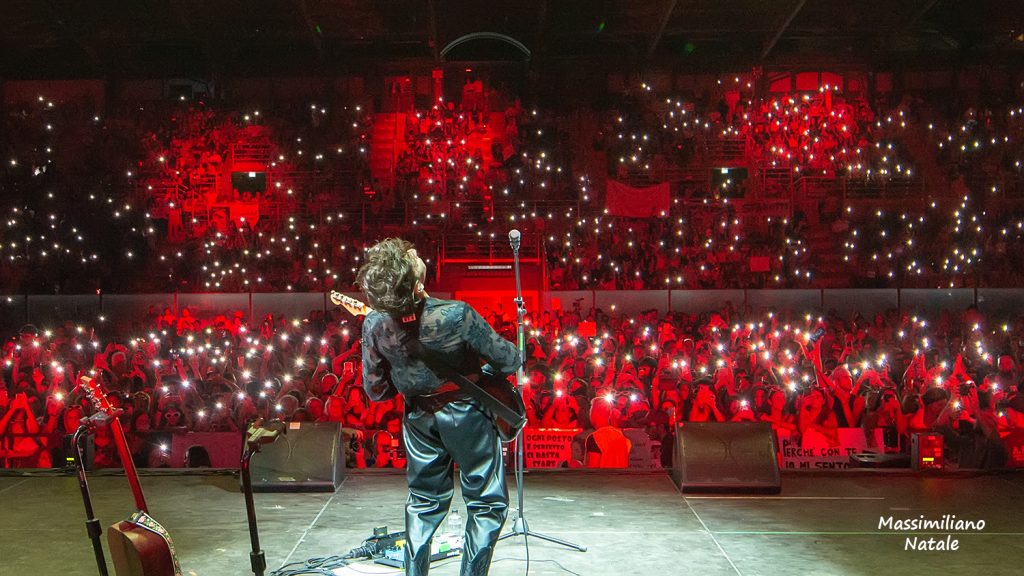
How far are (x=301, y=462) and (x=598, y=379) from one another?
379 centimetres

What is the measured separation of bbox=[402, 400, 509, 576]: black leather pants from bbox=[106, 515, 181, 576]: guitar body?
875mm

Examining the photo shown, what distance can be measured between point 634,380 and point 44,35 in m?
11.0

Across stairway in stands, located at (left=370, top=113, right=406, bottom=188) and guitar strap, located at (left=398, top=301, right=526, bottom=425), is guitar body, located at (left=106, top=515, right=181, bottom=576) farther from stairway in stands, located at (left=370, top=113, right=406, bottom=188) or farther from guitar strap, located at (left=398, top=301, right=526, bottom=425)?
stairway in stands, located at (left=370, top=113, right=406, bottom=188)

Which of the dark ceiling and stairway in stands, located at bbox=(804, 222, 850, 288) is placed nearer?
A: the dark ceiling

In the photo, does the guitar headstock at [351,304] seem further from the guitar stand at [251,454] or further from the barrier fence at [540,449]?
the barrier fence at [540,449]

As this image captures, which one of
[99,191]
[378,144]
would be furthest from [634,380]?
[99,191]

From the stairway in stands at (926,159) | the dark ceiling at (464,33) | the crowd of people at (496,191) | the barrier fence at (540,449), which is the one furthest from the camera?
the stairway in stands at (926,159)

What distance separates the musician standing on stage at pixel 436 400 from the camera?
313 centimetres

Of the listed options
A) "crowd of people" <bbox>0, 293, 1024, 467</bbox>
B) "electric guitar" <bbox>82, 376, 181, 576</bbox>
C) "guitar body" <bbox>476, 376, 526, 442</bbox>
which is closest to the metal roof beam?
"crowd of people" <bbox>0, 293, 1024, 467</bbox>

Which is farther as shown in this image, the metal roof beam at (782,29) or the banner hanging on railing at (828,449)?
the metal roof beam at (782,29)

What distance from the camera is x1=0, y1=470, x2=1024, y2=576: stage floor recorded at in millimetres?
4152

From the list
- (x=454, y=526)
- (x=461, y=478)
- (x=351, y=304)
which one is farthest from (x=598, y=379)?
(x=461, y=478)

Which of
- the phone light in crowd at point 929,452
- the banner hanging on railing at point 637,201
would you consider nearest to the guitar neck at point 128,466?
the phone light in crowd at point 929,452

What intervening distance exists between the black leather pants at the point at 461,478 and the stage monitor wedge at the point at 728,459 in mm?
2713
